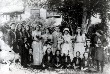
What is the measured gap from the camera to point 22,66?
3.31m

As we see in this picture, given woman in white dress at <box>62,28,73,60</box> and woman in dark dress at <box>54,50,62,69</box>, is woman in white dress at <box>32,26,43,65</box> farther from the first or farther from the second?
woman in white dress at <box>62,28,73,60</box>

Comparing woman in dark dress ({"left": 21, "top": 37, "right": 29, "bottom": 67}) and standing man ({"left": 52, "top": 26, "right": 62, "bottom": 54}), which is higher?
standing man ({"left": 52, "top": 26, "right": 62, "bottom": 54})

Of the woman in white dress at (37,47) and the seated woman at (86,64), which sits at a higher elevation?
the woman in white dress at (37,47)

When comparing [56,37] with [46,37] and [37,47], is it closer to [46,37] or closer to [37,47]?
[46,37]

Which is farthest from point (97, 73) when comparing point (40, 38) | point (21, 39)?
point (21, 39)

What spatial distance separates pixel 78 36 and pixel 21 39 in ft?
2.58

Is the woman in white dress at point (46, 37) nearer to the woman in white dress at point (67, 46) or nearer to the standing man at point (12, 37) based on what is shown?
the woman in white dress at point (67, 46)

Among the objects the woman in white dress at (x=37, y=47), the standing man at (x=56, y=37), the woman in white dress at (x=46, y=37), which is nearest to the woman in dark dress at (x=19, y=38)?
the woman in white dress at (x=37, y=47)

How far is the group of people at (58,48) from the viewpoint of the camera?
3.25 metres

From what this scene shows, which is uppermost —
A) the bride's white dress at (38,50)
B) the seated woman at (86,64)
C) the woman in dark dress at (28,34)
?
the woman in dark dress at (28,34)

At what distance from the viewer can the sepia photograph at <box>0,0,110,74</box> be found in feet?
10.6

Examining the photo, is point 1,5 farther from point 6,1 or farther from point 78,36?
point 78,36

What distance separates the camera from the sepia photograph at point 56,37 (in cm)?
323

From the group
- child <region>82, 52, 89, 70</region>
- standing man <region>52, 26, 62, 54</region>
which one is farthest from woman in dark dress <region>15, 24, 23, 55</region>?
child <region>82, 52, 89, 70</region>
